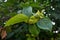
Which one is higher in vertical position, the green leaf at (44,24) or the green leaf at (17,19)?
the green leaf at (17,19)

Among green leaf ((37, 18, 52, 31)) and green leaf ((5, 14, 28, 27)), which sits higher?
green leaf ((5, 14, 28, 27))

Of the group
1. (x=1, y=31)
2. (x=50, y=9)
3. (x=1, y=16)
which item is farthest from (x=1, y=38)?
(x=50, y=9)

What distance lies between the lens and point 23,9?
0.69 metres

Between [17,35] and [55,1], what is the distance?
320 millimetres

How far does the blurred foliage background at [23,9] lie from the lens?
74 cm

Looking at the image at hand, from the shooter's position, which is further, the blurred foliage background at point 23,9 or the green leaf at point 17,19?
the blurred foliage background at point 23,9

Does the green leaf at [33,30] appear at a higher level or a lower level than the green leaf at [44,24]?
lower

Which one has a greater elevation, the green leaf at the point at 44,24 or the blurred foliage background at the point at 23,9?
the green leaf at the point at 44,24

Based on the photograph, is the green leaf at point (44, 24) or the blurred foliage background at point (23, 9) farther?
the blurred foliage background at point (23, 9)

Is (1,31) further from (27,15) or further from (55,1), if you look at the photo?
(55,1)

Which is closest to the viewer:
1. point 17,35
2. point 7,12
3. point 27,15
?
point 27,15

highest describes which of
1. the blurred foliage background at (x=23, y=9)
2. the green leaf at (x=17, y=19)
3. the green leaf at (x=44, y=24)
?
the green leaf at (x=17, y=19)

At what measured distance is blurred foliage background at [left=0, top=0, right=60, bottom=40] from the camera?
74cm

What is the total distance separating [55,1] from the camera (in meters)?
0.94
